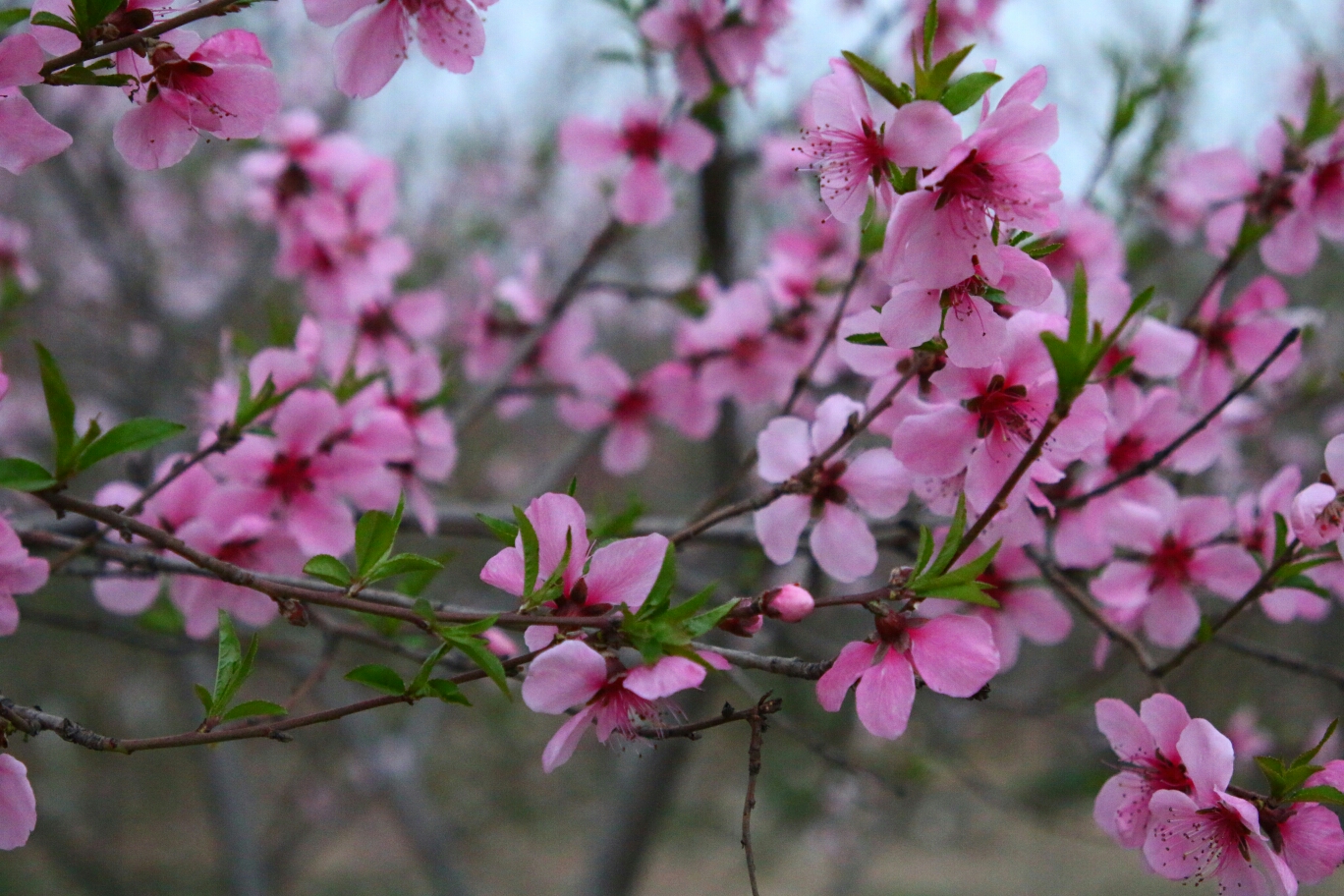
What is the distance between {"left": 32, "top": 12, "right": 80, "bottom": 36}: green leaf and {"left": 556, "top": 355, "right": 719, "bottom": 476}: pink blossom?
1.42 m

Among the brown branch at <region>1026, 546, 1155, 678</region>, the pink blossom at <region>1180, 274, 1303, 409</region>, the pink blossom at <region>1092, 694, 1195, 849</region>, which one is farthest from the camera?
the pink blossom at <region>1180, 274, 1303, 409</region>

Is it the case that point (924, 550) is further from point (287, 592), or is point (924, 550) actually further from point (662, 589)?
point (287, 592)

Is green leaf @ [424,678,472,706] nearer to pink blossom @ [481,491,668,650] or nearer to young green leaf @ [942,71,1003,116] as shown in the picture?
pink blossom @ [481,491,668,650]

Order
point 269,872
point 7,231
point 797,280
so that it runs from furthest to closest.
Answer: point 269,872 < point 7,231 < point 797,280

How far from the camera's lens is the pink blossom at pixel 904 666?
2.92ft

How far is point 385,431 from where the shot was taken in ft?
4.62

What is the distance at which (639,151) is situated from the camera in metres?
2.07

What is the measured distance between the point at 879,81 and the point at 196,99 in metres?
0.73

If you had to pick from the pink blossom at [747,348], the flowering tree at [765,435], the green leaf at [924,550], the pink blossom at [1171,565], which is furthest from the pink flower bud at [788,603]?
the pink blossom at [747,348]

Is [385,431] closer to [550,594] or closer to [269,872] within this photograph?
[550,594]

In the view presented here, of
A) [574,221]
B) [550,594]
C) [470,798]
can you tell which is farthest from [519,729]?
[550,594]

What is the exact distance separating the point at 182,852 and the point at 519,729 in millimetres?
3280

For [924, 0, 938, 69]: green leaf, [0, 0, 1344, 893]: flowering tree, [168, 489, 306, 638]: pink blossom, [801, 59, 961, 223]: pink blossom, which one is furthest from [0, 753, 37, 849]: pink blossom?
[924, 0, 938, 69]: green leaf

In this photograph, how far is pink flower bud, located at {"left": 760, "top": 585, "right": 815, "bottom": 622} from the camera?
0.89 metres
